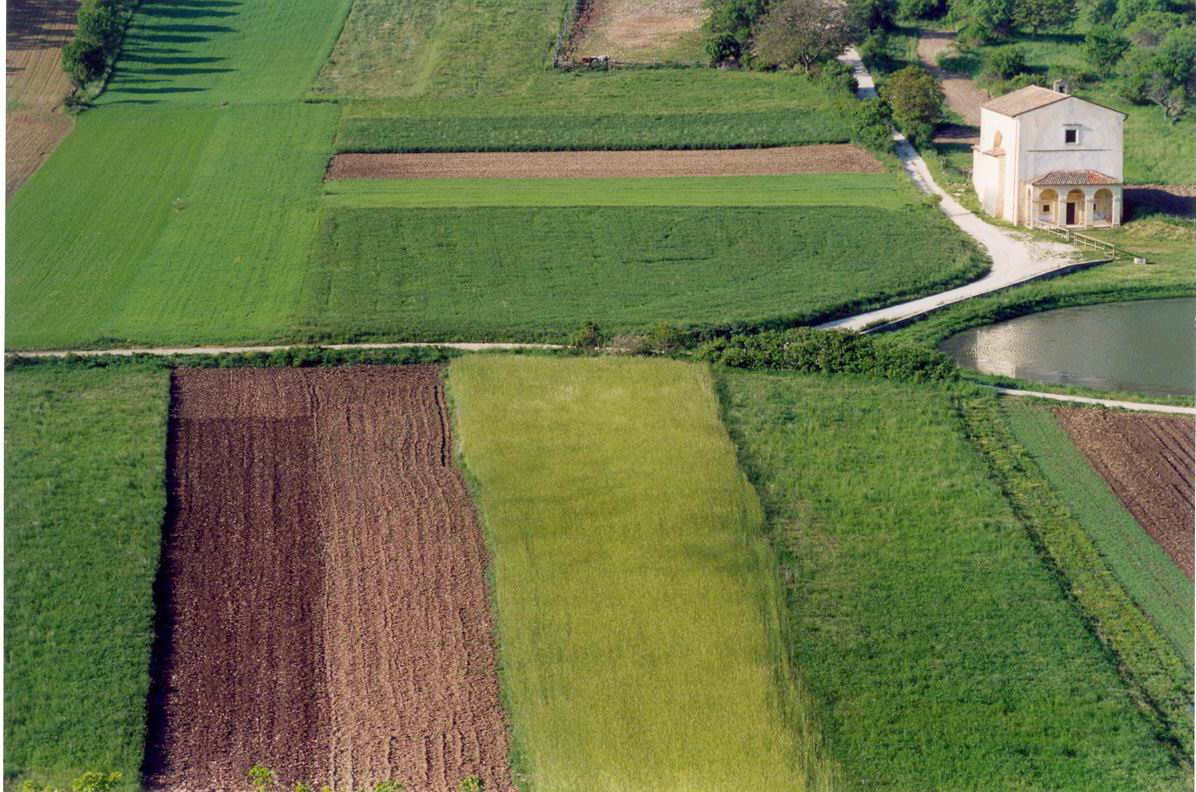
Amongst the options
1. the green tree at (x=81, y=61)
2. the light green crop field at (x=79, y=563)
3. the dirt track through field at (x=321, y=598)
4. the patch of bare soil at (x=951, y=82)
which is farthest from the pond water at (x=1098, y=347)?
the green tree at (x=81, y=61)

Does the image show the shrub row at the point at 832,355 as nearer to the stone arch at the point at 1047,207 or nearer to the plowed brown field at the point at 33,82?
the stone arch at the point at 1047,207

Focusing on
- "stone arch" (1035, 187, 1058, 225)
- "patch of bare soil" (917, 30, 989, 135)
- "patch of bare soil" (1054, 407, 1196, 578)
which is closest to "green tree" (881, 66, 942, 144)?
"patch of bare soil" (917, 30, 989, 135)

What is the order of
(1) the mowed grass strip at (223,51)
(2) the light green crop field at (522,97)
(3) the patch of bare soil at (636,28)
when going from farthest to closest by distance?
1. (3) the patch of bare soil at (636,28)
2. (1) the mowed grass strip at (223,51)
3. (2) the light green crop field at (522,97)

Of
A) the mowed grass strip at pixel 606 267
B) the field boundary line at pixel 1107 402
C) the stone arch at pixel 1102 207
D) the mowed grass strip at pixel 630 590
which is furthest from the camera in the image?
the stone arch at pixel 1102 207

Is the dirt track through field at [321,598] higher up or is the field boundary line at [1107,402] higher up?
the dirt track through field at [321,598]

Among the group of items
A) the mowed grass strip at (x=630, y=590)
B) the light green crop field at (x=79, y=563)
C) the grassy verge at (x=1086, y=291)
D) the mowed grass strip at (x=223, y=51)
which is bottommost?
the grassy verge at (x=1086, y=291)

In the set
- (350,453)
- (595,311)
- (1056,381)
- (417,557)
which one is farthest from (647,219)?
(417,557)

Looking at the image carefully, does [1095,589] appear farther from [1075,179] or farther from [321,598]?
[1075,179]
